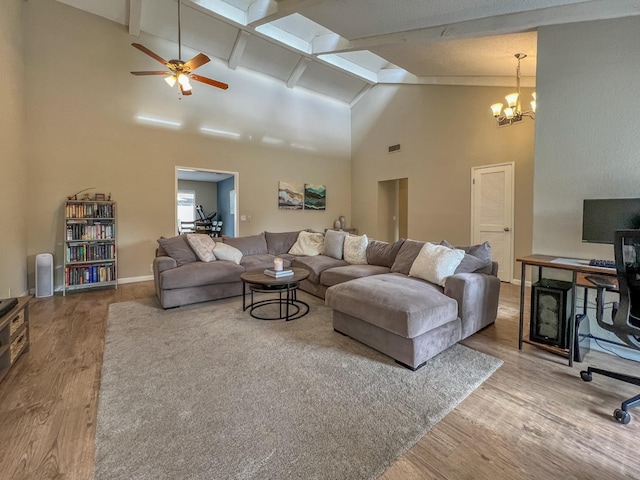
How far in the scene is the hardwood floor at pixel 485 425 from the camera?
52.8 inches

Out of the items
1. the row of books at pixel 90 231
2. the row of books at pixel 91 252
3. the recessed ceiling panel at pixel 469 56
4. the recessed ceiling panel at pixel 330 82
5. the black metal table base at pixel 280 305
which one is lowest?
the black metal table base at pixel 280 305

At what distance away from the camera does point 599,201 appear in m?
2.33

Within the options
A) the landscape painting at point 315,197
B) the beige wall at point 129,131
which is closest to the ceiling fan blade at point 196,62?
the beige wall at point 129,131

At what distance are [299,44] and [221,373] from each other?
5.83 meters

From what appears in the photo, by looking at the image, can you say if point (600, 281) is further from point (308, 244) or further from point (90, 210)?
point (90, 210)

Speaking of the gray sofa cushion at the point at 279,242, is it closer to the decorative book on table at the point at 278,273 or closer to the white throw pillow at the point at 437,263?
the decorative book on table at the point at 278,273

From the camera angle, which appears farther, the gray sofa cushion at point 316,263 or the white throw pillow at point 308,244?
the white throw pillow at point 308,244

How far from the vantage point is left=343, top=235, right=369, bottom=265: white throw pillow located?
429 cm

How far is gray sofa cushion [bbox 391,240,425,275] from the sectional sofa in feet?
0.04

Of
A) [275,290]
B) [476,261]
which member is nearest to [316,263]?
[275,290]

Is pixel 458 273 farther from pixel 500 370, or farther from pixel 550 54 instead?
pixel 550 54

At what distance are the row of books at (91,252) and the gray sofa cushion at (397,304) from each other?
3926 millimetres

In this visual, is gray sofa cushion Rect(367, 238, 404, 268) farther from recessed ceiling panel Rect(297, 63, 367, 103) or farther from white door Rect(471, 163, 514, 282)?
recessed ceiling panel Rect(297, 63, 367, 103)

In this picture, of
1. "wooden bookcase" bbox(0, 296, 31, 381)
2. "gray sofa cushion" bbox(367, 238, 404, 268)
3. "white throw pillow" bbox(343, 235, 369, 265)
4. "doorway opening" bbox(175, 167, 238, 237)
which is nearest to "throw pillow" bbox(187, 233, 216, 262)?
"wooden bookcase" bbox(0, 296, 31, 381)
